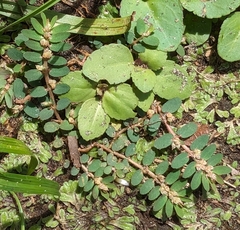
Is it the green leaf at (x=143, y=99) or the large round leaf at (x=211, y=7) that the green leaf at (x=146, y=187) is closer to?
the green leaf at (x=143, y=99)

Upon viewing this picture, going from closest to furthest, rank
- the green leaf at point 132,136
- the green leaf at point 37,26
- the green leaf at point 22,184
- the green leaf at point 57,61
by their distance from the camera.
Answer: the green leaf at point 22,184 < the green leaf at point 37,26 < the green leaf at point 57,61 < the green leaf at point 132,136

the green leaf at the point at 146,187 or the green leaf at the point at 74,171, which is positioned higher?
the green leaf at the point at 74,171

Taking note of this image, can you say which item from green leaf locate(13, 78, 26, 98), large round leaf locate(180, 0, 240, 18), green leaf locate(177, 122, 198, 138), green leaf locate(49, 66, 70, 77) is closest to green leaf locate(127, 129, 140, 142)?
green leaf locate(177, 122, 198, 138)

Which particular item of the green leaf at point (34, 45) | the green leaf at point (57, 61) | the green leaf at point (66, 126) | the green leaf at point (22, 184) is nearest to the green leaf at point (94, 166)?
the green leaf at point (66, 126)

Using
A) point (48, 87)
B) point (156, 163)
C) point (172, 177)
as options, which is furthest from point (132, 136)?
point (48, 87)

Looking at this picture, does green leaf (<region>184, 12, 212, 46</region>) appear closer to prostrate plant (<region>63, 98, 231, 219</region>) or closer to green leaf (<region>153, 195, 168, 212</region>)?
prostrate plant (<region>63, 98, 231, 219</region>)

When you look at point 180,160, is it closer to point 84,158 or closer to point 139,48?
point 84,158

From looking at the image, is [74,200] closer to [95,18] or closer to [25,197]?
[25,197]

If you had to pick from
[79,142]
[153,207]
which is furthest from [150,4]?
[153,207]
